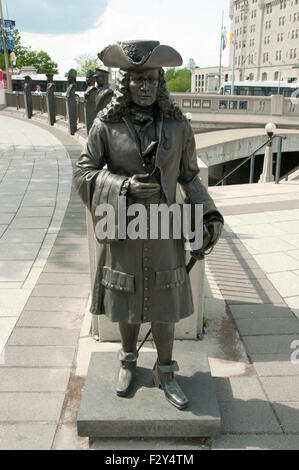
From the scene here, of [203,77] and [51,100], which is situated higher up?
[203,77]

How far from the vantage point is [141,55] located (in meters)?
2.42

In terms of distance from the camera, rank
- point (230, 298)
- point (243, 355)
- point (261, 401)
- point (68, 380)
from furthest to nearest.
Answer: point (230, 298), point (243, 355), point (68, 380), point (261, 401)

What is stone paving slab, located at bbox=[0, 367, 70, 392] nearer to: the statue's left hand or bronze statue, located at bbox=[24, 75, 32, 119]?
the statue's left hand

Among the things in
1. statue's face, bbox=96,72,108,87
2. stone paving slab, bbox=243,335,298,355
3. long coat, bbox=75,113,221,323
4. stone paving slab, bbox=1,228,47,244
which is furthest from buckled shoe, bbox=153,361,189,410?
statue's face, bbox=96,72,108,87

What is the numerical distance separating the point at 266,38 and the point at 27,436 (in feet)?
297

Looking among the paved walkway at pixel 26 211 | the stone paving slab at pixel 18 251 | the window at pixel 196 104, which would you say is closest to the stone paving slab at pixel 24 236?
the paved walkway at pixel 26 211

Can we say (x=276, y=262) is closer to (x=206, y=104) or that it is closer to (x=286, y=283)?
(x=286, y=283)

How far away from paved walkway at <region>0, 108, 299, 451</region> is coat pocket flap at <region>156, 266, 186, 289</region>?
1035 millimetres

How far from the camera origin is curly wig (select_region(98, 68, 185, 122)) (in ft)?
8.28

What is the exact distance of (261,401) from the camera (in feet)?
10.5

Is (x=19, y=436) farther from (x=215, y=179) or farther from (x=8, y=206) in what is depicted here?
(x=215, y=179)

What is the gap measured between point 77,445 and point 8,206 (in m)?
6.22

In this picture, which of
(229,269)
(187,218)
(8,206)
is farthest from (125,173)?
(8,206)

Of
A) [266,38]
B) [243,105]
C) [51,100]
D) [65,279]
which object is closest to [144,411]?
[65,279]
